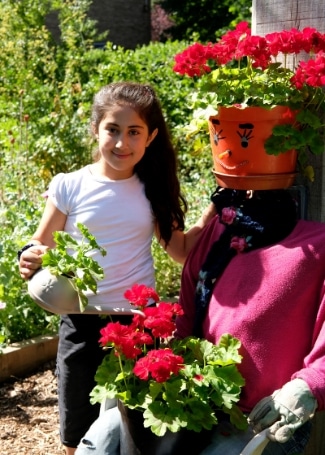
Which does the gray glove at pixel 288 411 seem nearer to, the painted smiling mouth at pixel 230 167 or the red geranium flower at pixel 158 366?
the red geranium flower at pixel 158 366

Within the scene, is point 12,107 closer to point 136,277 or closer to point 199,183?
point 199,183

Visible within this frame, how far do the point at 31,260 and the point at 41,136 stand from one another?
12.7 feet

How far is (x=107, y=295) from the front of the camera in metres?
2.64

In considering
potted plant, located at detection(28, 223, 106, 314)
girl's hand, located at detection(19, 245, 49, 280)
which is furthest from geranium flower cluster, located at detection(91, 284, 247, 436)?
girl's hand, located at detection(19, 245, 49, 280)

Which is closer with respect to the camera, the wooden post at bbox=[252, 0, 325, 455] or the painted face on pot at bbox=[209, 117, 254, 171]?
the painted face on pot at bbox=[209, 117, 254, 171]

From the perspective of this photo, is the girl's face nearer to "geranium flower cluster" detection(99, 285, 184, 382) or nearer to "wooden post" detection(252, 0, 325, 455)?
"wooden post" detection(252, 0, 325, 455)

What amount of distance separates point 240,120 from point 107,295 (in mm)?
819

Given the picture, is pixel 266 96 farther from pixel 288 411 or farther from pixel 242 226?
pixel 288 411

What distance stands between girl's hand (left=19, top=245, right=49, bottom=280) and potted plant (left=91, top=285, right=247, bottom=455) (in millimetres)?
420

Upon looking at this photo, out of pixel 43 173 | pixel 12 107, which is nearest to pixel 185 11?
pixel 12 107

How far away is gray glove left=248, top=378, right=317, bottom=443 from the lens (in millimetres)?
1977

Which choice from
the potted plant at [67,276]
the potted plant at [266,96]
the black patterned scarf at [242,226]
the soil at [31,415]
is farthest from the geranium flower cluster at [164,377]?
the soil at [31,415]

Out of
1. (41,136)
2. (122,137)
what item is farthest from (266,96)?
(41,136)

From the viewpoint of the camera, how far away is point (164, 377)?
196 centimetres
